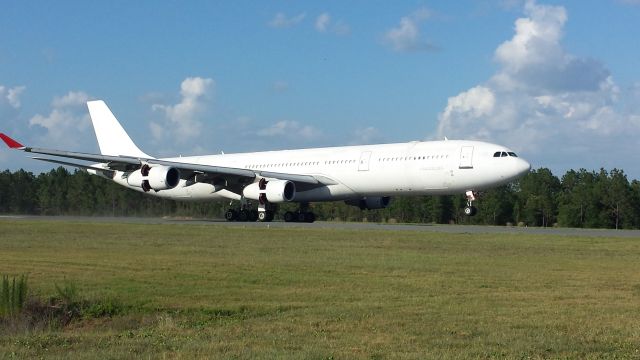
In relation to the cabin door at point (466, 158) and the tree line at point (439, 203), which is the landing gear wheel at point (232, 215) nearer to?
the cabin door at point (466, 158)

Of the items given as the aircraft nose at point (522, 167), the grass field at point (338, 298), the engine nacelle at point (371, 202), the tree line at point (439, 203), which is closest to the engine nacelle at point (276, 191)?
the engine nacelle at point (371, 202)

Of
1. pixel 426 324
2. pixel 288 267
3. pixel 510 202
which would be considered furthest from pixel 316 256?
pixel 510 202

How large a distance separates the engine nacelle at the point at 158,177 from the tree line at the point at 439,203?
26.7 m

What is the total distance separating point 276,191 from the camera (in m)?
44.8

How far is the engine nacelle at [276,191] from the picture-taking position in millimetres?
44656

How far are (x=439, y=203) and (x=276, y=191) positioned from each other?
70254 millimetres

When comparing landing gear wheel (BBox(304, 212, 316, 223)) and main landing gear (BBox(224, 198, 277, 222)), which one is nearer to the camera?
main landing gear (BBox(224, 198, 277, 222))

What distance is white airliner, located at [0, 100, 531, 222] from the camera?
41.2 m

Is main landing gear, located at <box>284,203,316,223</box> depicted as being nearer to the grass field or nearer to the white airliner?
the white airliner

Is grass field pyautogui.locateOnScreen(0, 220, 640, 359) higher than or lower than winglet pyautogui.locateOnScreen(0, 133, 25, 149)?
lower

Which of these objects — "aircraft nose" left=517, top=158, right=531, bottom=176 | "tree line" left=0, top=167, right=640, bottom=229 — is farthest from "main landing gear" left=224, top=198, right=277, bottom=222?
"tree line" left=0, top=167, right=640, bottom=229

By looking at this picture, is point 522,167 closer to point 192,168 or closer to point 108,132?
point 192,168

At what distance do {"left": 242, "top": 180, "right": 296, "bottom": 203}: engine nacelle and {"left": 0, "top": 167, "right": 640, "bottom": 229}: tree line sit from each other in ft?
92.7

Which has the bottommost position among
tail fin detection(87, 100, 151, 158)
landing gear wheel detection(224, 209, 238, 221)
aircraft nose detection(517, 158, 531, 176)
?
landing gear wheel detection(224, 209, 238, 221)
